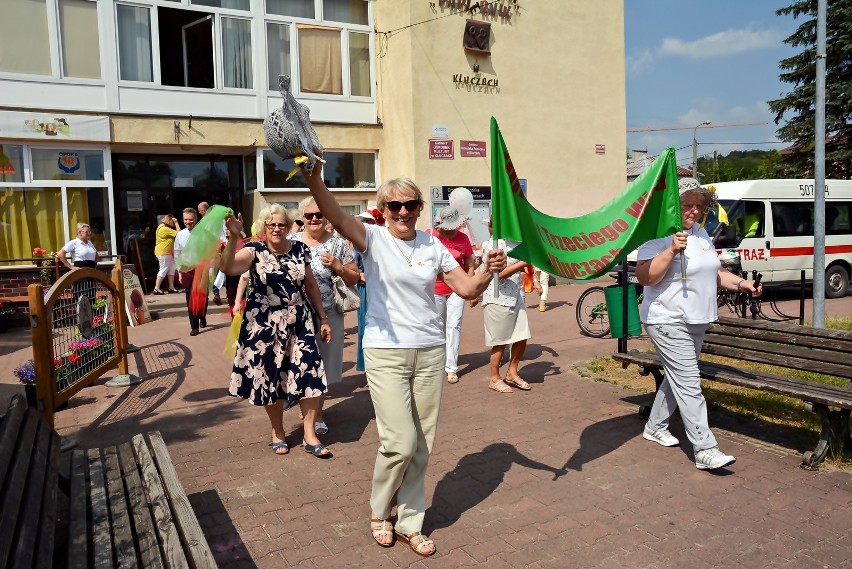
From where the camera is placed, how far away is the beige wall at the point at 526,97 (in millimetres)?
16578

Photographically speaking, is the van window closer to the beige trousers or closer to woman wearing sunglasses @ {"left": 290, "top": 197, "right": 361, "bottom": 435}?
woman wearing sunglasses @ {"left": 290, "top": 197, "right": 361, "bottom": 435}

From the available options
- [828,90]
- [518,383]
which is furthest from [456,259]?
[828,90]

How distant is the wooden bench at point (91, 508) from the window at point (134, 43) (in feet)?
41.1

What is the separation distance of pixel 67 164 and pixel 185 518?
13.2 meters

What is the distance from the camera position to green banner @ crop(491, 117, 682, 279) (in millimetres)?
4527

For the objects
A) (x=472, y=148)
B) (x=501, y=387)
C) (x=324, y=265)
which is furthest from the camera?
(x=472, y=148)

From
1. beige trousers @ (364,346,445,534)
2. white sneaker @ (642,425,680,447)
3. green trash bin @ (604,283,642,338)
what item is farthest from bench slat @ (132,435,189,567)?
green trash bin @ (604,283,642,338)

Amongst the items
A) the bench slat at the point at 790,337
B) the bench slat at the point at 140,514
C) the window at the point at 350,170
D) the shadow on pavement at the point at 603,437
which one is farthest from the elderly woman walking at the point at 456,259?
the window at the point at 350,170

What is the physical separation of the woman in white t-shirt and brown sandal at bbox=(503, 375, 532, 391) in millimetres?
2320

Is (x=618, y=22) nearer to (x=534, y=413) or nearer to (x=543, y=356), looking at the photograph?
(x=543, y=356)

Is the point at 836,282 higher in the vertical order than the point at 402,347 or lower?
lower

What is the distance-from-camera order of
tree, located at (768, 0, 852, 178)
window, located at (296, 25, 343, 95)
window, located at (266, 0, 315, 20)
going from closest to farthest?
window, located at (266, 0, 315, 20), window, located at (296, 25, 343, 95), tree, located at (768, 0, 852, 178)

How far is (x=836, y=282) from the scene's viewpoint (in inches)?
625

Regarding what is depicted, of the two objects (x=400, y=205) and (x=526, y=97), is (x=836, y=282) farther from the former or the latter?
(x=400, y=205)
